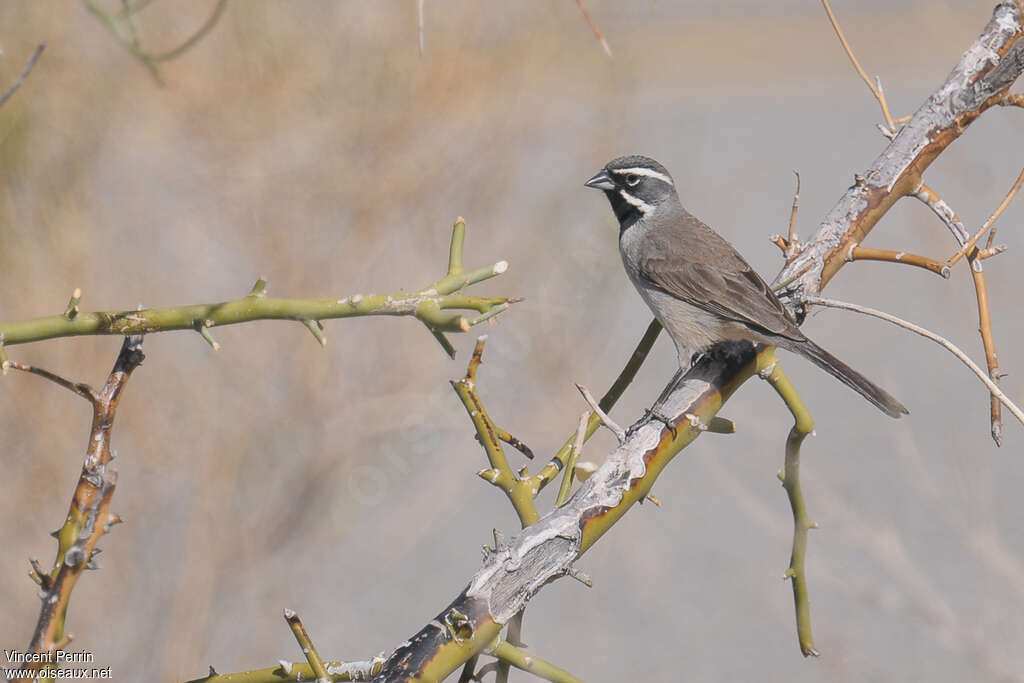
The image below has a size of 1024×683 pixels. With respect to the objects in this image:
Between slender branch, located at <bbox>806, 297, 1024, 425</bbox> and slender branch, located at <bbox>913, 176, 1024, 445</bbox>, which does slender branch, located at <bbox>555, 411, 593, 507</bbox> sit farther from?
slender branch, located at <bbox>913, 176, 1024, 445</bbox>

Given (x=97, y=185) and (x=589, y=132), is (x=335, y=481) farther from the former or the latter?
(x=589, y=132)

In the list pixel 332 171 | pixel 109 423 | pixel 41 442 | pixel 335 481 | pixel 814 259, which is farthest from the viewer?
pixel 335 481

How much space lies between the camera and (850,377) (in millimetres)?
3750

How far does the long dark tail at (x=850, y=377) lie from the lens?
3488 millimetres

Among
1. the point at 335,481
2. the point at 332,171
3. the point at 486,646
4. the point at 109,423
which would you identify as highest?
the point at 332,171

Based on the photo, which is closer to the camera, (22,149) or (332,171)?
(22,149)

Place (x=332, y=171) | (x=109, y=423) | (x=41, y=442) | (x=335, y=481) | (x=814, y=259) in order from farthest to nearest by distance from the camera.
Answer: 1. (x=335, y=481)
2. (x=332, y=171)
3. (x=41, y=442)
4. (x=814, y=259)
5. (x=109, y=423)

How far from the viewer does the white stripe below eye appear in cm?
519

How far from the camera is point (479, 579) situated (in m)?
1.54

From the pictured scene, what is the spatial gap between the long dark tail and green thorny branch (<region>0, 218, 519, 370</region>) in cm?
217

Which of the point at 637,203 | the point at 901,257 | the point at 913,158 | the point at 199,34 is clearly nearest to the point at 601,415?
the point at 901,257

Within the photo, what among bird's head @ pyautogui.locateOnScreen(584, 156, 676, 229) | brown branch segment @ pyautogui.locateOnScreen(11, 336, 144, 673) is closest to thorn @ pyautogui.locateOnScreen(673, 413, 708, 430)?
brown branch segment @ pyautogui.locateOnScreen(11, 336, 144, 673)

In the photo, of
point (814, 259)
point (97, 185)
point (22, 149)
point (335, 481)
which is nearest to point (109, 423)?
point (814, 259)

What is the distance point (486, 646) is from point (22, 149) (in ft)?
13.6
